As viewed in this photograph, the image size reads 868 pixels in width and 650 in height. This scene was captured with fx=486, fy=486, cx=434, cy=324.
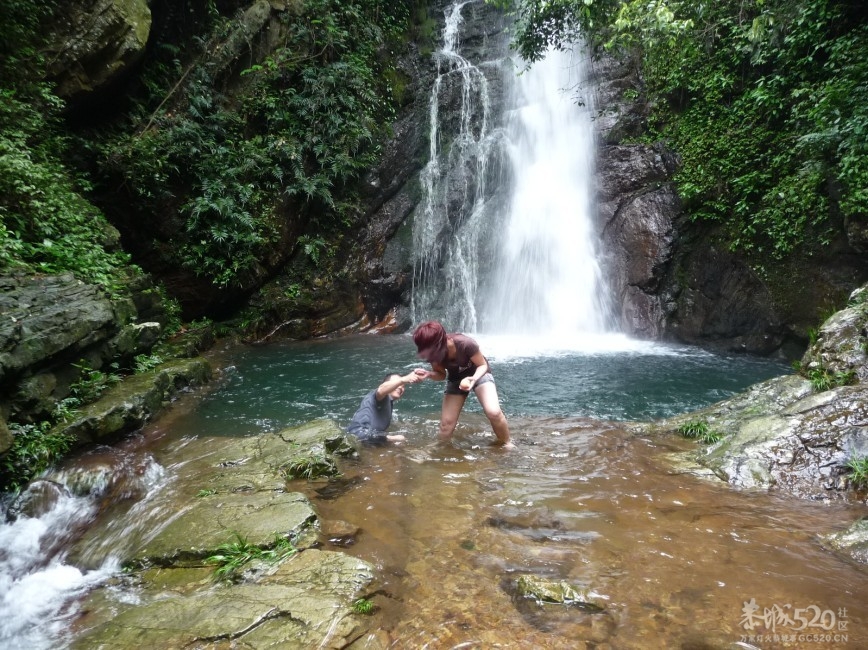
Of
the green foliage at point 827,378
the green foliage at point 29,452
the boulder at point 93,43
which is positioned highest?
the boulder at point 93,43

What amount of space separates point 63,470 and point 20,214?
14.1ft

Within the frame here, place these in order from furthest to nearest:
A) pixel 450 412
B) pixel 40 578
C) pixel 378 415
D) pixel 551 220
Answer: pixel 551 220 → pixel 378 415 → pixel 450 412 → pixel 40 578

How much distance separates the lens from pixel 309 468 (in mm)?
4461

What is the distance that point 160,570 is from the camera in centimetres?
323

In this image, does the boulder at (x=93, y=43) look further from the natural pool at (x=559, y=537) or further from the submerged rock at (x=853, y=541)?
the submerged rock at (x=853, y=541)

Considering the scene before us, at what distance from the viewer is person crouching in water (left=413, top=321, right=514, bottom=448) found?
4.67 m

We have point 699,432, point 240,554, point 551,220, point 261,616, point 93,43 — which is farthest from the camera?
point 551,220

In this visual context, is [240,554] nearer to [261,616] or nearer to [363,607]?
[261,616]

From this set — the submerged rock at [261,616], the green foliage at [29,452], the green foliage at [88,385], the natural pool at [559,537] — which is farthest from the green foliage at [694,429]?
the green foliage at [88,385]

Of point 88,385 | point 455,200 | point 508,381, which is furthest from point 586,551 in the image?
point 455,200

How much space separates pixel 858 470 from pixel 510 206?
1229 centimetres

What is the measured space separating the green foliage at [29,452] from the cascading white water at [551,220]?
10710 millimetres

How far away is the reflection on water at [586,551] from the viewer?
2.37 meters

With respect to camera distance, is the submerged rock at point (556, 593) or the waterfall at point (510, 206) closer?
the submerged rock at point (556, 593)
